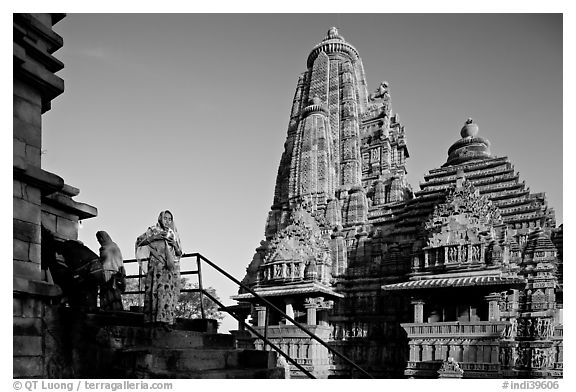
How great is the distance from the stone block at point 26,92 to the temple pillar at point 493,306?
1736cm

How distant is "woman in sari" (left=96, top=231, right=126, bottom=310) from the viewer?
27.7ft

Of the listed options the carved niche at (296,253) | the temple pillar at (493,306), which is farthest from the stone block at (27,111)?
the carved niche at (296,253)

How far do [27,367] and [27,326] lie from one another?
1.60ft

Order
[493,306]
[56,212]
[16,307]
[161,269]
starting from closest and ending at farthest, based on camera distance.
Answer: [16,307]
[161,269]
[56,212]
[493,306]

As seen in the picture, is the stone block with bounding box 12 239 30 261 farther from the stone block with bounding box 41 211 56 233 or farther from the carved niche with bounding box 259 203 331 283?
the carved niche with bounding box 259 203 331 283

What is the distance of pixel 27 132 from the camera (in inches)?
266

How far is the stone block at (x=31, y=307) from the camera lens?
20.7ft

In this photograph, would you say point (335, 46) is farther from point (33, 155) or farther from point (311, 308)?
point (33, 155)

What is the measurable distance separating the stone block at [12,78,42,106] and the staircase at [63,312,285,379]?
288 cm

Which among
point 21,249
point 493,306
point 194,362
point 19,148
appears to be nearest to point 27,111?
point 19,148

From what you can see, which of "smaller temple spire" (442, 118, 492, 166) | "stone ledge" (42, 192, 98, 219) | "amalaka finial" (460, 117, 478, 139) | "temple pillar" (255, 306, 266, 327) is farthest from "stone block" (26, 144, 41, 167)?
"amalaka finial" (460, 117, 478, 139)

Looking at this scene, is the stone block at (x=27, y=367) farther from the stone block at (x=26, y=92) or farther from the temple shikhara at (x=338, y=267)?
the stone block at (x=26, y=92)
